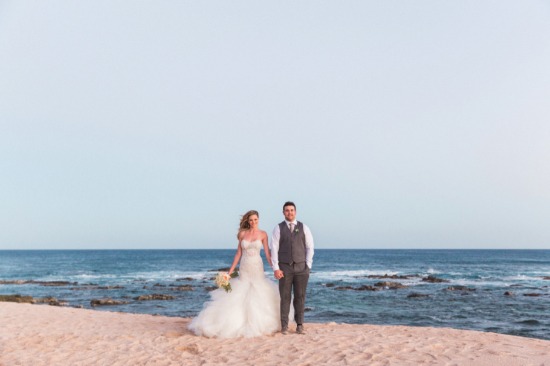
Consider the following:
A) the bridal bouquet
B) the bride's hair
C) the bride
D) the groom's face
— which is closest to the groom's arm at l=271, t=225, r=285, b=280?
the bride

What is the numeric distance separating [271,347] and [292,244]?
1.78 meters

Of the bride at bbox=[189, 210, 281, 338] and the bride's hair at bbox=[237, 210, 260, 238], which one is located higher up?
the bride's hair at bbox=[237, 210, 260, 238]

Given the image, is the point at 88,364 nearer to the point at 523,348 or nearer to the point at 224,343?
the point at 224,343

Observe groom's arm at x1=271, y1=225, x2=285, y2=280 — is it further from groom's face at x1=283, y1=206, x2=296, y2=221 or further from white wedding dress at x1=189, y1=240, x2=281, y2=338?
white wedding dress at x1=189, y1=240, x2=281, y2=338

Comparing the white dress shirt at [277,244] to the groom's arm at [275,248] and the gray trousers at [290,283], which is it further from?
the gray trousers at [290,283]

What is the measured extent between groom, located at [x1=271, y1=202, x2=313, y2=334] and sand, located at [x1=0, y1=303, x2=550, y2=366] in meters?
1.00

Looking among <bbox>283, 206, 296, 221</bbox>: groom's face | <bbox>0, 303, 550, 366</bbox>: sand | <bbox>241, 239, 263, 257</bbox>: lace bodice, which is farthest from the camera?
<bbox>241, 239, 263, 257</bbox>: lace bodice

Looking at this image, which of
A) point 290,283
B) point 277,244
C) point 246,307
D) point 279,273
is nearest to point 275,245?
point 277,244

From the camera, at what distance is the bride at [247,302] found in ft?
28.8

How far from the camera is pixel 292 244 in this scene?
8.55m

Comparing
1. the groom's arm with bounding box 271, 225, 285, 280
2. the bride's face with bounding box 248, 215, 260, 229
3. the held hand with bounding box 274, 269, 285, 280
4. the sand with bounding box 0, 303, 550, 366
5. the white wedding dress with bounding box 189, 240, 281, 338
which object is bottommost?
the sand with bounding box 0, 303, 550, 366

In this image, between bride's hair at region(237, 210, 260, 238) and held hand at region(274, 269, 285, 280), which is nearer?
held hand at region(274, 269, 285, 280)

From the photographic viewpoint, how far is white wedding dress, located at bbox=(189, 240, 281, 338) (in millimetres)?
8766

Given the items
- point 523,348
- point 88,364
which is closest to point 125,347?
point 88,364
